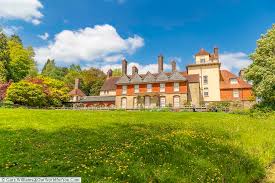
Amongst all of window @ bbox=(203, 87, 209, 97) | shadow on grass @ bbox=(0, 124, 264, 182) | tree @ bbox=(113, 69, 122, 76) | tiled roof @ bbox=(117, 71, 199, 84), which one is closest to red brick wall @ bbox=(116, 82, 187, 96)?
tiled roof @ bbox=(117, 71, 199, 84)

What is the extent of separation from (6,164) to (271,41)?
103ft

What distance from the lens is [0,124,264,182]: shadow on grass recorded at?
6.37 m

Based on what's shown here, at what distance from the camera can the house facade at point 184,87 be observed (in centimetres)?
5281

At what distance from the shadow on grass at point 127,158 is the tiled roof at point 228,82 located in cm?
5064

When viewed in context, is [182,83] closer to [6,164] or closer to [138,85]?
[138,85]

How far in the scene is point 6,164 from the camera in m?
6.72

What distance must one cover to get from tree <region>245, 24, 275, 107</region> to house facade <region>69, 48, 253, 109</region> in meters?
20.9

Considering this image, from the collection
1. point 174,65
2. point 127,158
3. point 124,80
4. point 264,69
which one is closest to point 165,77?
point 174,65


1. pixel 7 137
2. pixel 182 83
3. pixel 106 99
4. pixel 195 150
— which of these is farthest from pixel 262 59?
pixel 106 99

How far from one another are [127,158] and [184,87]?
45542 mm

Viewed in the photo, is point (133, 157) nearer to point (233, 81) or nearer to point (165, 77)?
point (165, 77)

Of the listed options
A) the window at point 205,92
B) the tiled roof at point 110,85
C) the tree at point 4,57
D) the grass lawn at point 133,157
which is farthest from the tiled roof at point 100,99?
the grass lawn at point 133,157

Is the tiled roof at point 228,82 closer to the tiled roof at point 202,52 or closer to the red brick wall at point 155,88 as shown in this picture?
the tiled roof at point 202,52

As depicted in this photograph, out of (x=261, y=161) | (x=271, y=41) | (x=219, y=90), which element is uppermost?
(x=271, y=41)
